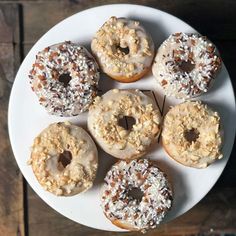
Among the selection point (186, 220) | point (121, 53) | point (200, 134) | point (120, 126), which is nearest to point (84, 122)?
point (120, 126)

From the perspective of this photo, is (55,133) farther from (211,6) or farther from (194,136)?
(211,6)

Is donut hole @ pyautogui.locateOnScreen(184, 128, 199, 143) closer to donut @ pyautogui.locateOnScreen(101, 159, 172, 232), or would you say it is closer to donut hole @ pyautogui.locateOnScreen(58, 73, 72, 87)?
donut @ pyautogui.locateOnScreen(101, 159, 172, 232)

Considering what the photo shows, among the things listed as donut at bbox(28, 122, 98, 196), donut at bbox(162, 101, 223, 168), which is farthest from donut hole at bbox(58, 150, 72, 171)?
donut at bbox(162, 101, 223, 168)

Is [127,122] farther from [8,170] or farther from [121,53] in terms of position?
[8,170]

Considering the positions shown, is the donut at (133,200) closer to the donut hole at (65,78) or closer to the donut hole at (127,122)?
the donut hole at (127,122)

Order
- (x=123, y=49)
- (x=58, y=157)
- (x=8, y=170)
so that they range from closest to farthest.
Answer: (x=58, y=157), (x=123, y=49), (x=8, y=170)

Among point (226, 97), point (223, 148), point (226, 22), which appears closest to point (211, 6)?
point (226, 22)

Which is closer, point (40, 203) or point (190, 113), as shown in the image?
point (190, 113)
